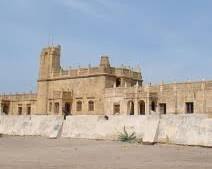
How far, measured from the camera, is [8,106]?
59156 millimetres

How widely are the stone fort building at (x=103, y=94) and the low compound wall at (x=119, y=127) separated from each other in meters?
7.98

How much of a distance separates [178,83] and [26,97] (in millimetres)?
26351

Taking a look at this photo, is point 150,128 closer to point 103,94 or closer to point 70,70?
point 103,94

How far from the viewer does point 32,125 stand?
37.8m

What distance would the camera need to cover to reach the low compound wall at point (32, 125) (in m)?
34.9

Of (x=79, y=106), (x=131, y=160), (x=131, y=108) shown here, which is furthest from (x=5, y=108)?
(x=131, y=160)

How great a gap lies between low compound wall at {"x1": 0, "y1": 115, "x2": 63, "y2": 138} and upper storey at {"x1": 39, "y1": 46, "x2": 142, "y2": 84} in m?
9.67

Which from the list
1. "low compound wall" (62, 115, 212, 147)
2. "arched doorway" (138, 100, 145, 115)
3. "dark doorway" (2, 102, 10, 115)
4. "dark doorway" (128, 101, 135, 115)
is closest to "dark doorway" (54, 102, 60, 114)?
"dark doorway" (128, 101, 135, 115)

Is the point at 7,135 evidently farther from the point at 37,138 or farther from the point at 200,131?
the point at 200,131

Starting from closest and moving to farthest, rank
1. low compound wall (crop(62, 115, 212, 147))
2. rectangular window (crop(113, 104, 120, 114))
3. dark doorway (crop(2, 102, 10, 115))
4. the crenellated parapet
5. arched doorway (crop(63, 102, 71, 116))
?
low compound wall (crop(62, 115, 212, 147))
rectangular window (crop(113, 104, 120, 114))
arched doorway (crop(63, 102, 71, 116))
the crenellated parapet
dark doorway (crop(2, 102, 10, 115))

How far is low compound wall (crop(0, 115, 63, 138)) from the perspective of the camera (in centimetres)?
3494

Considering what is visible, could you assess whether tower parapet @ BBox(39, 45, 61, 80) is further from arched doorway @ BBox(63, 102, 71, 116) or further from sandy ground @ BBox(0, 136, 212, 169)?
sandy ground @ BBox(0, 136, 212, 169)

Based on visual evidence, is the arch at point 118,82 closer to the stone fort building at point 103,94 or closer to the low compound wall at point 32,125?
the stone fort building at point 103,94

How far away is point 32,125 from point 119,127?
1145 centimetres
